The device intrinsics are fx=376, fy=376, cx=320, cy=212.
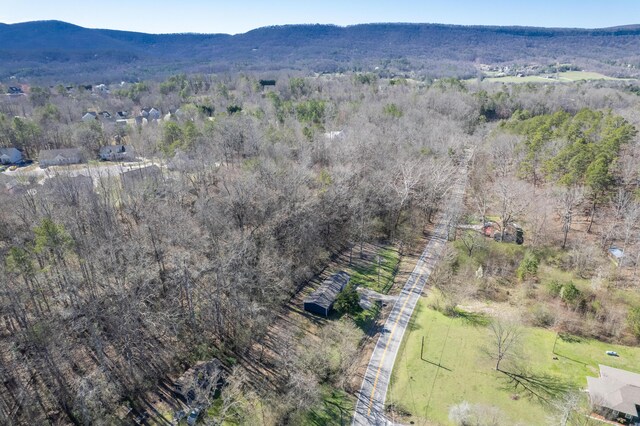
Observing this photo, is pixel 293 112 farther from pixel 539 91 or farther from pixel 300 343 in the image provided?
pixel 539 91

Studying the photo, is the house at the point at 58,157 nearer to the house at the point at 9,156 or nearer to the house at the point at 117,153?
the house at the point at 117,153

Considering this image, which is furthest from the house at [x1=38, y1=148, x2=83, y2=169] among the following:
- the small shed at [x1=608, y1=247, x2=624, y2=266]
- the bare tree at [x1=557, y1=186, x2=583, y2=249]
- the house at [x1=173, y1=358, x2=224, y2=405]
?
the small shed at [x1=608, y1=247, x2=624, y2=266]

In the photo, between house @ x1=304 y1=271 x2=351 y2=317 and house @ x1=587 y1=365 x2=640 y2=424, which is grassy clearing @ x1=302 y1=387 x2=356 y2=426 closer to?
house @ x1=304 y1=271 x2=351 y2=317

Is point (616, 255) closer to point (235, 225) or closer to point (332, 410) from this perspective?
point (332, 410)

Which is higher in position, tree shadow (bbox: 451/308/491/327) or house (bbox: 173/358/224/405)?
house (bbox: 173/358/224/405)

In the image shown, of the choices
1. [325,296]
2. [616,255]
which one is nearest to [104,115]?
[325,296]

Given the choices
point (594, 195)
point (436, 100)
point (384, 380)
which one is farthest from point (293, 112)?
point (384, 380)

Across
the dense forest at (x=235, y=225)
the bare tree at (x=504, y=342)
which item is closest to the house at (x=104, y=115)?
the dense forest at (x=235, y=225)
